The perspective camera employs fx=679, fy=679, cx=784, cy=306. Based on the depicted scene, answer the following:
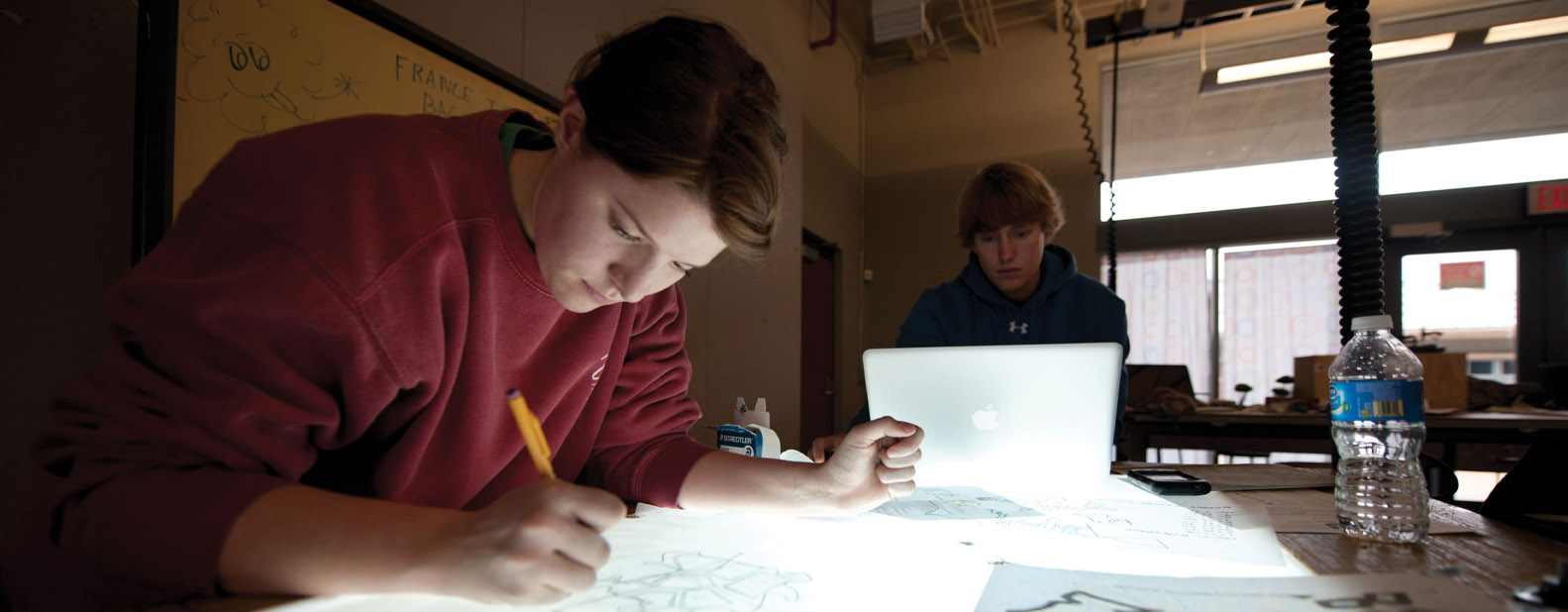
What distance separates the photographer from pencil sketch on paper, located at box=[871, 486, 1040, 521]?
96 cm

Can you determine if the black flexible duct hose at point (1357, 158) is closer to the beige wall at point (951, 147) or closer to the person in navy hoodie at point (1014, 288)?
the person in navy hoodie at point (1014, 288)

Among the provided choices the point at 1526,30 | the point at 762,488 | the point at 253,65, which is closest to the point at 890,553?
the point at 762,488

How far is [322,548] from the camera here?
0.48 metres

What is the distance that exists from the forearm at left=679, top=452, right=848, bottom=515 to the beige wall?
4.33 meters

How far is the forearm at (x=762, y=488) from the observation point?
0.89 m

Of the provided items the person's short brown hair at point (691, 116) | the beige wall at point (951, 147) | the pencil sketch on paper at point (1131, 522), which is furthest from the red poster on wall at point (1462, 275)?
the person's short brown hair at point (691, 116)

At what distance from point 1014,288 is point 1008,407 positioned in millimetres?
927

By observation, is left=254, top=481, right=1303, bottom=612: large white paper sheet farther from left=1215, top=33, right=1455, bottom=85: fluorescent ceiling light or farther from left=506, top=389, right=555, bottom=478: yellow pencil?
left=1215, top=33, right=1455, bottom=85: fluorescent ceiling light

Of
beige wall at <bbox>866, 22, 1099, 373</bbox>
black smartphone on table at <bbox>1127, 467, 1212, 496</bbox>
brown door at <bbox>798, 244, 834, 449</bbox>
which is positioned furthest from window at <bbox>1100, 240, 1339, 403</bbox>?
black smartphone on table at <bbox>1127, 467, 1212, 496</bbox>

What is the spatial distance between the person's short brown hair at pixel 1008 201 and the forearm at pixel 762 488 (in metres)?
1.19

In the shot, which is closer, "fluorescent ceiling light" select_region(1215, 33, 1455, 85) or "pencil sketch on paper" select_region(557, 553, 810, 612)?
"pencil sketch on paper" select_region(557, 553, 810, 612)

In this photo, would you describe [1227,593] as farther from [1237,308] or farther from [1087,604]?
[1237,308]

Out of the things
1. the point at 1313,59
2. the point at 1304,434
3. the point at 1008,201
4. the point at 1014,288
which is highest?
the point at 1313,59

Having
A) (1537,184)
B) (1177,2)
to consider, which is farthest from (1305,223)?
(1177,2)
